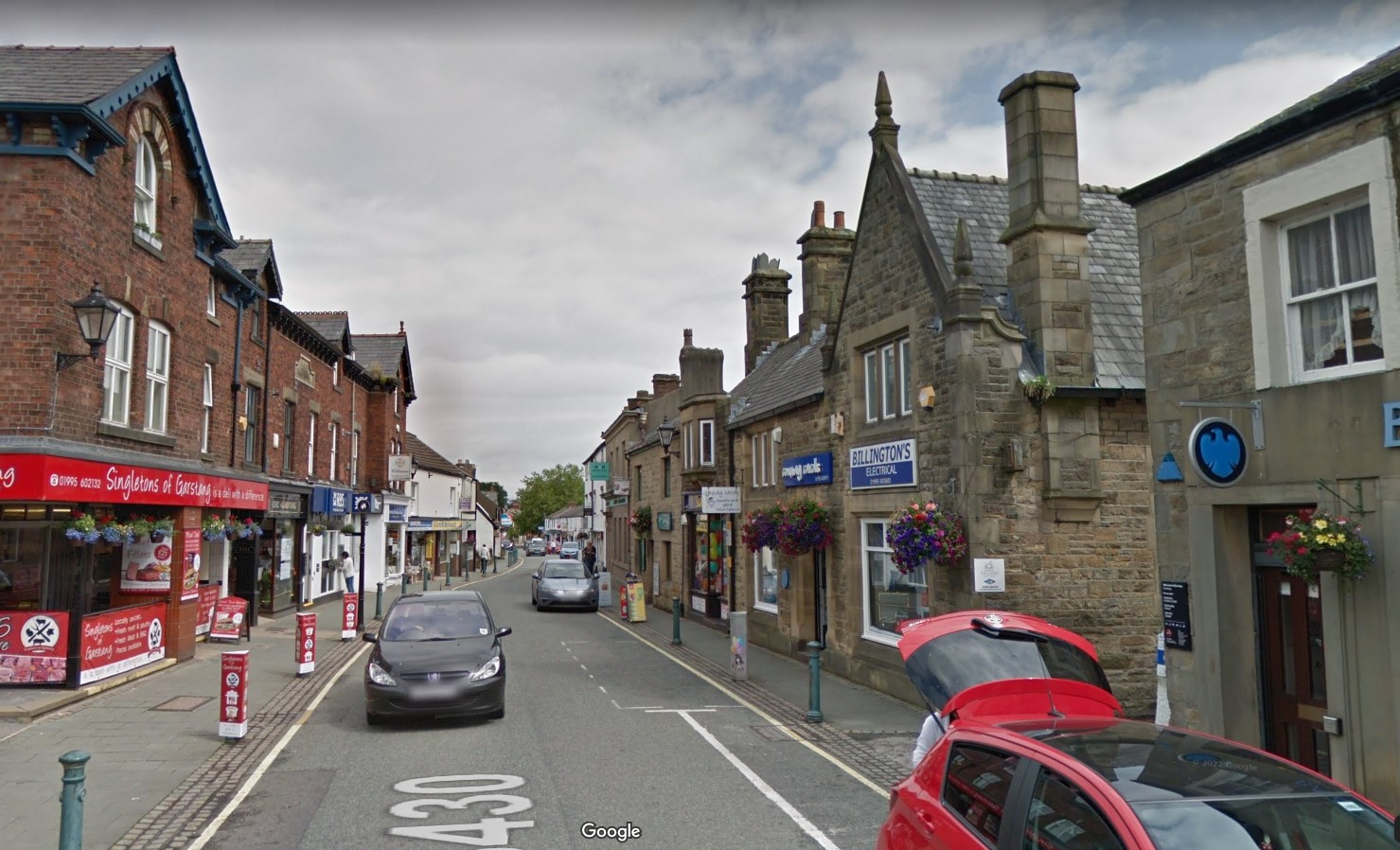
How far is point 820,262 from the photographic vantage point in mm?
24578

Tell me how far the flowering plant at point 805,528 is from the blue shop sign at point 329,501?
16.1m

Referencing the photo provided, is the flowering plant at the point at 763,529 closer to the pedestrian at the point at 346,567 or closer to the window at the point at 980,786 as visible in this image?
the window at the point at 980,786

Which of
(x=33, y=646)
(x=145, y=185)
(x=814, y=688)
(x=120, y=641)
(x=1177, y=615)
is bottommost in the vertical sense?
(x=814, y=688)

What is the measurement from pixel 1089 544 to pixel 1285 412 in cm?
559

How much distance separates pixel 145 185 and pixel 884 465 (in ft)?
42.9

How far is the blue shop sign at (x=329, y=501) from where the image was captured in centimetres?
2731

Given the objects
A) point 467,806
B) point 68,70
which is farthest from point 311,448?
point 467,806

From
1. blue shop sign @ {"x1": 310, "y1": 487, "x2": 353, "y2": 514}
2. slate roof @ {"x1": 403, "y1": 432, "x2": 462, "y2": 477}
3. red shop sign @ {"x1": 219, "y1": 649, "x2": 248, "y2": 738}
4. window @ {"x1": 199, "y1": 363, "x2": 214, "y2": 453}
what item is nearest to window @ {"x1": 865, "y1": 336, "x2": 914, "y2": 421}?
red shop sign @ {"x1": 219, "y1": 649, "x2": 248, "y2": 738}

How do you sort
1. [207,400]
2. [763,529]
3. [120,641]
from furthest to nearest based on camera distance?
[207,400] → [763,529] → [120,641]

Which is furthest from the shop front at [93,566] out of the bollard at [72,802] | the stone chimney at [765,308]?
the stone chimney at [765,308]

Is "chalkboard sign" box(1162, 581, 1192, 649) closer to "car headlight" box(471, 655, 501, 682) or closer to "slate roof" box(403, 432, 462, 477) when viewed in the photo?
"car headlight" box(471, 655, 501, 682)

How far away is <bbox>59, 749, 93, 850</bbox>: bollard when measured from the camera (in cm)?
625

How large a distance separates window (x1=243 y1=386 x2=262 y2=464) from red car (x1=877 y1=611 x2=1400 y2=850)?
20370 millimetres

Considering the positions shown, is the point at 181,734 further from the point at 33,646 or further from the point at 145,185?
the point at 145,185
